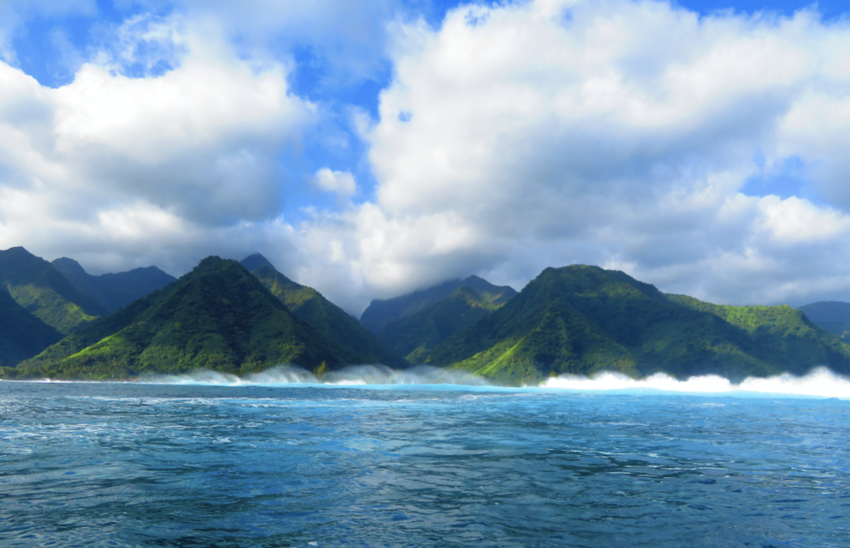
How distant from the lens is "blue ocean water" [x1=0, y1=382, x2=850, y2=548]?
14.0 metres

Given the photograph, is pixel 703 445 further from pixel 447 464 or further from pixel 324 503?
pixel 324 503

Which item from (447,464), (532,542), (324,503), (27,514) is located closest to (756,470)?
(447,464)

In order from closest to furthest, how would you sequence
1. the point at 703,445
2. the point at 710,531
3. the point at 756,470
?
1. the point at 710,531
2. the point at 756,470
3. the point at 703,445

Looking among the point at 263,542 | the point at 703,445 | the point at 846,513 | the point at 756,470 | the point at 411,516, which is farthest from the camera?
the point at 703,445

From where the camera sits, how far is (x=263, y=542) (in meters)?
13.1

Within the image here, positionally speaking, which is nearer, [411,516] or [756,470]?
[411,516]

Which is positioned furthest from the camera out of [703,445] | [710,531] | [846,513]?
[703,445]

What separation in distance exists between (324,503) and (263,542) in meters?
4.54

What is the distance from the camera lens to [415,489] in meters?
19.7

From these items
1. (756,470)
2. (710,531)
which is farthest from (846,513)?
(756,470)

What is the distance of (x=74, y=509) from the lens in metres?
16.3

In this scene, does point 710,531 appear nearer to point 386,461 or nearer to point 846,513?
point 846,513

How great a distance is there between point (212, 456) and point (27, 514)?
12325mm

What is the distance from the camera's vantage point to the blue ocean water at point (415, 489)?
1405 centimetres
